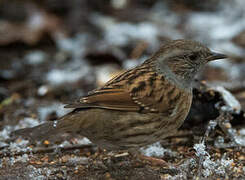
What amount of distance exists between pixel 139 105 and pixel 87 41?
3571 millimetres

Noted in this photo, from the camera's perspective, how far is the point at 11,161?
12.4 ft

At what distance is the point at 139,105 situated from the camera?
12.1ft

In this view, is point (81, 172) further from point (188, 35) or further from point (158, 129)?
point (188, 35)

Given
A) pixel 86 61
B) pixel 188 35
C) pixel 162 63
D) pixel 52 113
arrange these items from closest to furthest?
pixel 162 63 < pixel 52 113 < pixel 86 61 < pixel 188 35

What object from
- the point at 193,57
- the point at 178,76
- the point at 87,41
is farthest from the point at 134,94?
the point at 87,41

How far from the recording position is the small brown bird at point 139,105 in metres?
3.55

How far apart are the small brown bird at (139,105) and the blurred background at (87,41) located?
1.30 meters

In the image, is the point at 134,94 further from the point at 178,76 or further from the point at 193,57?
the point at 193,57

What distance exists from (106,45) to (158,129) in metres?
3.33

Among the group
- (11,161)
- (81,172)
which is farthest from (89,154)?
(11,161)

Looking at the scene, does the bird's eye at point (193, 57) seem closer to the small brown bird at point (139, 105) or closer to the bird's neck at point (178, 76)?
the small brown bird at point (139, 105)

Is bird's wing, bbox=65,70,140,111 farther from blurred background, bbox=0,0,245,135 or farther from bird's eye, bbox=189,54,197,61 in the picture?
blurred background, bbox=0,0,245,135

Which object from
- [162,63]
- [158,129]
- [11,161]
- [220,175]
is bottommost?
[11,161]

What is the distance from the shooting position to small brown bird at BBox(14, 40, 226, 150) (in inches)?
140
